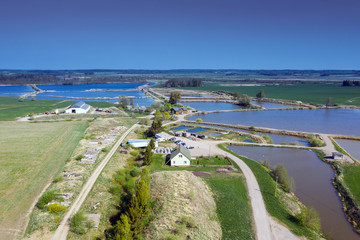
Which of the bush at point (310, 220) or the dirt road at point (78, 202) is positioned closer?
the dirt road at point (78, 202)

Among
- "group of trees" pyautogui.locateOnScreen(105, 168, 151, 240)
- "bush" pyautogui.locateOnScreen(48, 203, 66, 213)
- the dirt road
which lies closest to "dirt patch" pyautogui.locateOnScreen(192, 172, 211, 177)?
"group of trees" pyautogui.locateOnScreen(105, 168, 151, 240)

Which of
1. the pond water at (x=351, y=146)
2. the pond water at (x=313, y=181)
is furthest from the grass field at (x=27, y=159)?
the pond water at (x=351, y=146)

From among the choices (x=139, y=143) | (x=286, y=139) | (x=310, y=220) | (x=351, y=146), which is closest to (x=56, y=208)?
(x=139, y=143)

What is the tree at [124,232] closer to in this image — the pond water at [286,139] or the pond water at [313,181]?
the pond water at [313,181]

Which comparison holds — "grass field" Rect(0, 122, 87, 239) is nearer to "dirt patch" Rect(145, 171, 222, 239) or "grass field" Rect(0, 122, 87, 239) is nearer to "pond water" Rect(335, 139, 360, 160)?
"dirt patch" Rect(145, 171, 222, 239)

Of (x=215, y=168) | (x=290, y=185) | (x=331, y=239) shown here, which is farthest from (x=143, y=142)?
(x=331, y=239)
